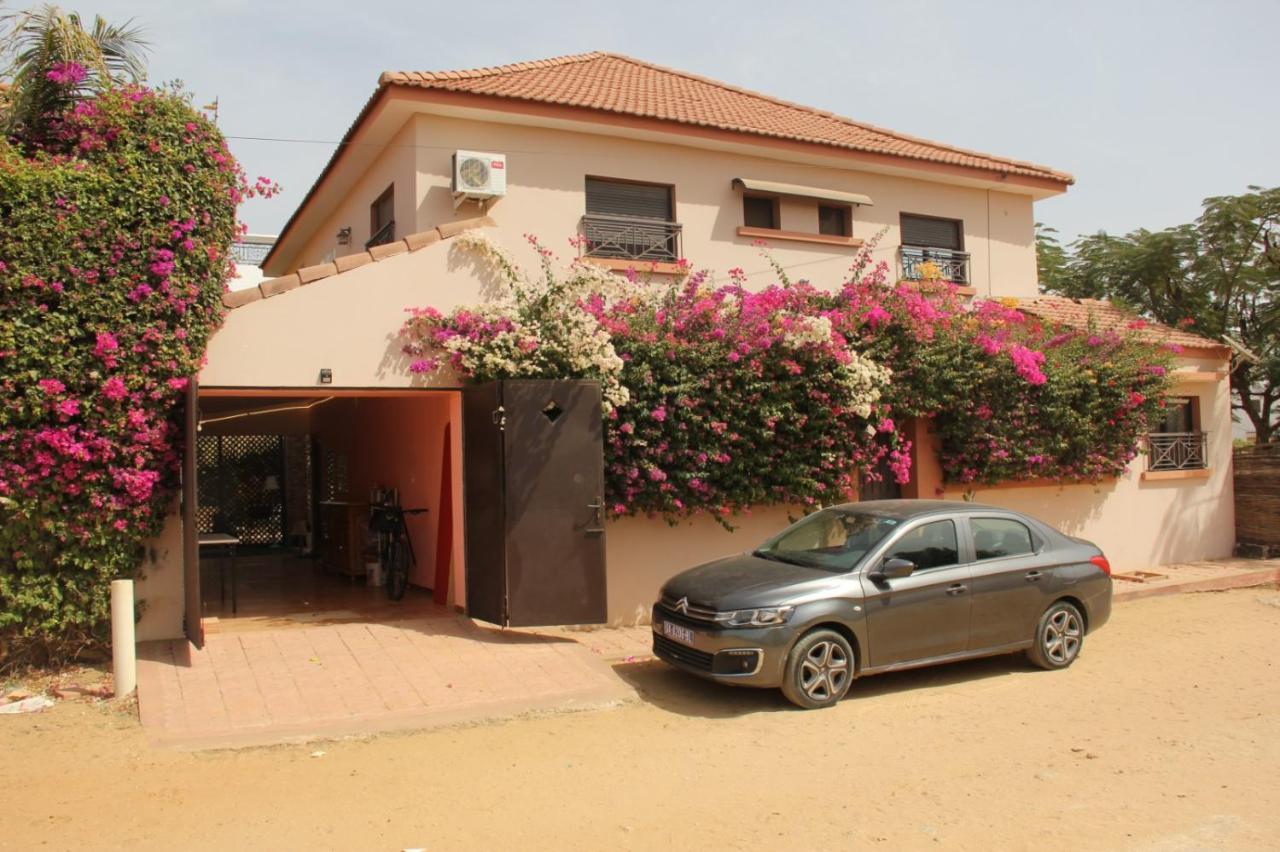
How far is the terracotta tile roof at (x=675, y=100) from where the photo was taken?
11992 millimetres

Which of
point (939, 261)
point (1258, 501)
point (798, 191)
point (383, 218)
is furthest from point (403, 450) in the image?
point (1258, 501)

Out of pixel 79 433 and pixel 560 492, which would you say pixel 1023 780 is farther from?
pixel 79 433

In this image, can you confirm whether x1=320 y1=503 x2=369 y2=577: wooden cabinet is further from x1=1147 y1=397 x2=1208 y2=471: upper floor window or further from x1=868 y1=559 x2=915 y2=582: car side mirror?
x1=1147 y1=397 x2=1208 y2=471: upper floor window

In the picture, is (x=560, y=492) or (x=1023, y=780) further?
(x=560, y=492)

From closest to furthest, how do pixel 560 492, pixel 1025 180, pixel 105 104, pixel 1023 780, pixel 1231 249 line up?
pixel 1023 780
pixel 105 104
pixel 560 492
pixel 1025 180
pixel 1231 249

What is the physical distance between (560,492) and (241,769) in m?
4.05

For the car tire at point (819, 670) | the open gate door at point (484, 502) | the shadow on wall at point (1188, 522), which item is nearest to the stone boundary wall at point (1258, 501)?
the shadow on wall at point (1188, 522)

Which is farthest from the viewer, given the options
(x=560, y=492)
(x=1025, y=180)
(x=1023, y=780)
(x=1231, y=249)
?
(x=1231, y=249)

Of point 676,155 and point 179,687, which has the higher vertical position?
point 676,155

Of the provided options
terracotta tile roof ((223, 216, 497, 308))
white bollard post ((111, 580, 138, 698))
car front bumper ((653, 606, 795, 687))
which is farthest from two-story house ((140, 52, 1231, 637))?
car front bumper ((653, 606, 795, 687))

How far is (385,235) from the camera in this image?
12.9 meters

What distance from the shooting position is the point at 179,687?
753 centimetres

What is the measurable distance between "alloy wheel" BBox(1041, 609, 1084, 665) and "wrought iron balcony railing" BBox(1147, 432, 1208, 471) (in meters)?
8.16

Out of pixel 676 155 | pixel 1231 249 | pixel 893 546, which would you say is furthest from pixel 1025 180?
pixel 893 546
